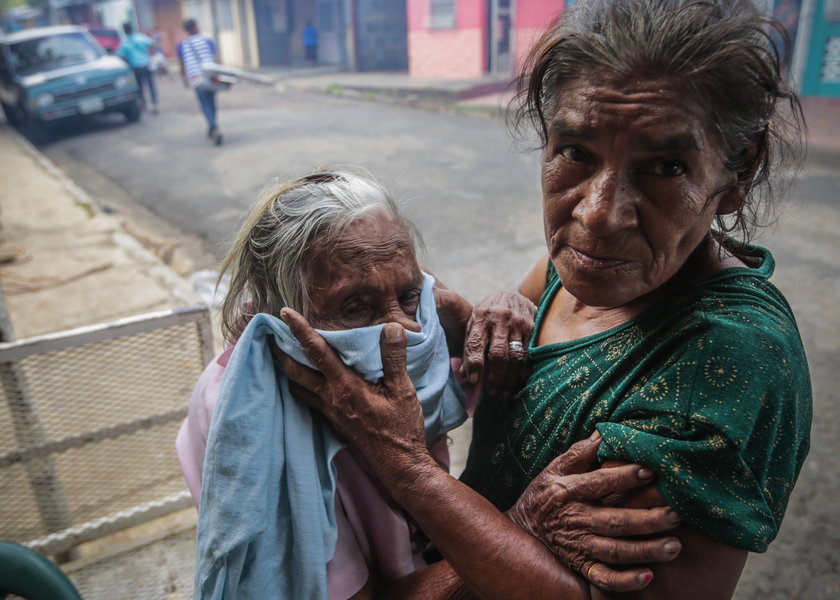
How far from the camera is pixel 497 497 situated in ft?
4.46

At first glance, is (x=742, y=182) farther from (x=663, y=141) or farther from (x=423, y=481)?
(x=423, y=481)

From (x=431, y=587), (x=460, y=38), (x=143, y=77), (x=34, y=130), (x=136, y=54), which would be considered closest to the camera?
(x=431, y=587)

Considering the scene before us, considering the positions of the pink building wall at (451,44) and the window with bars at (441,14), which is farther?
the window with bars at (441,14)

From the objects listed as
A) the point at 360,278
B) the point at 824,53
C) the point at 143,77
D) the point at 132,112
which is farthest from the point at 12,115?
the point at 824,53

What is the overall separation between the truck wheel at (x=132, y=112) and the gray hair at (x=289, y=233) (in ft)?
42.5

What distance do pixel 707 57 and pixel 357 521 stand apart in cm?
103

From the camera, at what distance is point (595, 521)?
0.98 m

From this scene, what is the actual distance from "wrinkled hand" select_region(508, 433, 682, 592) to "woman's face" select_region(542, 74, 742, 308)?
11.7 inches

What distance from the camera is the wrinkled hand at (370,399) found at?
3.71 feet

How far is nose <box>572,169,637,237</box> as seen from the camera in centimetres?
103

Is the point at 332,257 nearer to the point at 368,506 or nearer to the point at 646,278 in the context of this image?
the point at 368,506

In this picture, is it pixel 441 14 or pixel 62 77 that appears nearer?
pixel 62 77

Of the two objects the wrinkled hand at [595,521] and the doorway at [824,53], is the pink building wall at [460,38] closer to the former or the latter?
the doorway at [824,53]

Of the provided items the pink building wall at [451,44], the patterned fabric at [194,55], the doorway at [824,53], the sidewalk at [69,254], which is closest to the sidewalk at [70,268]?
the sidewalk at [69,254]
